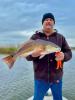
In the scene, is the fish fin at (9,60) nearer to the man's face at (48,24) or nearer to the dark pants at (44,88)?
the dark pants at (44,88)

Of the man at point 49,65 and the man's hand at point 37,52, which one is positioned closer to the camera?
the man's hand at point 37,52

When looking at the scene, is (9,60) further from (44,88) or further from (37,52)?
(44,88)

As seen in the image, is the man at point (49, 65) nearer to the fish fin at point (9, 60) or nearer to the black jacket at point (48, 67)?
the black jacket at point (48, 67)

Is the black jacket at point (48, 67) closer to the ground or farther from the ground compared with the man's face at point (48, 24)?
closer to the ground

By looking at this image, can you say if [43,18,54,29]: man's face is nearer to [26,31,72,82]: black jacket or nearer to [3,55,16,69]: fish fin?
[26,31,72,82]: black jacket

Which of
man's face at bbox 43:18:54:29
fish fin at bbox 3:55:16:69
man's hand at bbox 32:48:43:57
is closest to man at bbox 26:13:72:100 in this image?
man's face at bbox 43:18:54:29

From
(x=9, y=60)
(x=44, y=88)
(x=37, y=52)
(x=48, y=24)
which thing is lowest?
(x=44, y=88)

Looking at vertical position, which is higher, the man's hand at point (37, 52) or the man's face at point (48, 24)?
the man's face at point (48, 24)

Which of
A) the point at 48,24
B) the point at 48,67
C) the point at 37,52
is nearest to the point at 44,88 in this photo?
the point at 48,67

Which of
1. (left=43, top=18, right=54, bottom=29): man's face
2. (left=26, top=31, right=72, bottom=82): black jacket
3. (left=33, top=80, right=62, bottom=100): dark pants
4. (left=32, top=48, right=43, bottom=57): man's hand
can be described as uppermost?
(left=43, top=18, right=54, bottom=29): man's face

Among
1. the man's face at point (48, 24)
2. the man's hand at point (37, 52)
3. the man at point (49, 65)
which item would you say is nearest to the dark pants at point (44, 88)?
the man at point (49, 65)

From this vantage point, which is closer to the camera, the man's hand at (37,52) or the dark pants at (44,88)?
the man's hand at (37,52)

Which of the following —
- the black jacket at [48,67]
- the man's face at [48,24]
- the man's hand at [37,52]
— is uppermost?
the man's face at [48,24]

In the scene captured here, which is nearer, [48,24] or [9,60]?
[9,60]
